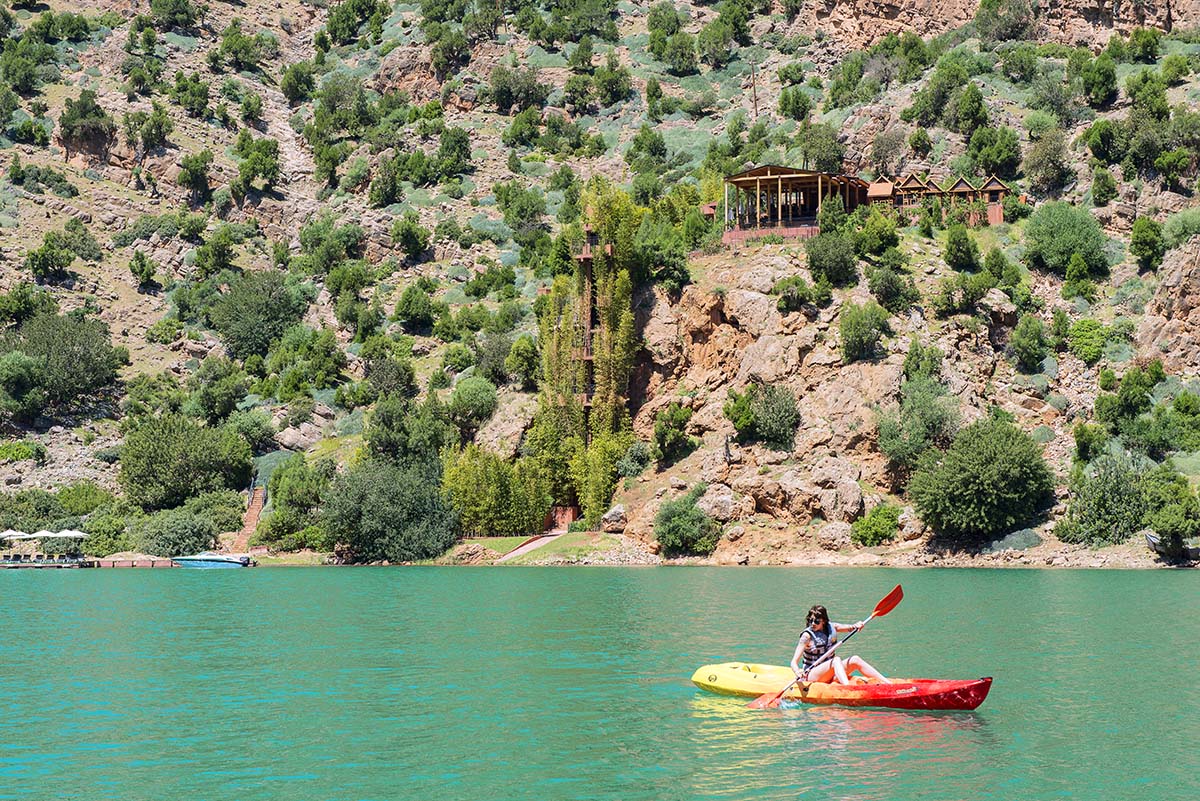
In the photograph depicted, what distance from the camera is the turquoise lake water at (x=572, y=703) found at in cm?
1966

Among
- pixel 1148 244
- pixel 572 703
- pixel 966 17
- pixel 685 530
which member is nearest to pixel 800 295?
pixel 685 530

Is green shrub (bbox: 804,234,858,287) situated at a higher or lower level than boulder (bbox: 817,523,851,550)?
higher

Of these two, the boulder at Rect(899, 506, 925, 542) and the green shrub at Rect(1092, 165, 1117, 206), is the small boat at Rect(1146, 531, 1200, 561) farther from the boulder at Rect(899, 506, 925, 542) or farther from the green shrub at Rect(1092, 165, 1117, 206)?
the green shrub at Rect(1092, 165, 1117, 206)

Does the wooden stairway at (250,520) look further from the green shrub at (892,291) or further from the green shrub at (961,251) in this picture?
the green shrub at (961,251)

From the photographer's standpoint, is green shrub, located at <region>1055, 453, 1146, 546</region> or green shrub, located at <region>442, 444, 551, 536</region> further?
green shrub, located at <region>442, 444, 551, 536</region>

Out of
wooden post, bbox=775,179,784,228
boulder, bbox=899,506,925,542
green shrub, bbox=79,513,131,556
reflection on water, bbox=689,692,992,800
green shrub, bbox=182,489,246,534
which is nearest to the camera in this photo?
reflection on water, bbox=689,692,992,800

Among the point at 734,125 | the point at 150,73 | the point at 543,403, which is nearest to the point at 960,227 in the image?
the point at 543,403

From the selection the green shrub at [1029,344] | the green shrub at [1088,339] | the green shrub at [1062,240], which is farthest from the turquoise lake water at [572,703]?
the green shrub at [1062,240]

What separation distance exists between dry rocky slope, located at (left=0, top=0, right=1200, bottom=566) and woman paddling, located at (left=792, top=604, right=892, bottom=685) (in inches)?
1475

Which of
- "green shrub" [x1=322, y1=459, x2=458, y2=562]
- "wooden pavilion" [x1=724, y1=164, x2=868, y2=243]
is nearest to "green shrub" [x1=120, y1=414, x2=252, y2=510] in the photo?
"green shrub" [x1=322, y1=459, x2=458, y2=562]

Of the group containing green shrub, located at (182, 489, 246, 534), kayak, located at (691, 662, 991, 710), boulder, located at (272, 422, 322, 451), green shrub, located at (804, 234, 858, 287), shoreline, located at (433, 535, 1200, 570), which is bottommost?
shoreline, located at (433, 535, 1200, 570)

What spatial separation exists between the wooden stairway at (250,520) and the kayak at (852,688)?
187 feet

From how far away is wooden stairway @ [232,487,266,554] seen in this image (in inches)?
3132

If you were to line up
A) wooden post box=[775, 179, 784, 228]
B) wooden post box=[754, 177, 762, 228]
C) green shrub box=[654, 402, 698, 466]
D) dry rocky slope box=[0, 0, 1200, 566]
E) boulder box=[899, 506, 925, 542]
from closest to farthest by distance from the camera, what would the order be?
boulder box=[899, 506, 925, 542] → dry rocky slope box=[0, 0, 1200, 566] → green shrub box=[654, 402, 698, 466] → wooden post box=[775, 179, 784, 228] → wooden post box=[754, 177, 762, 228]
